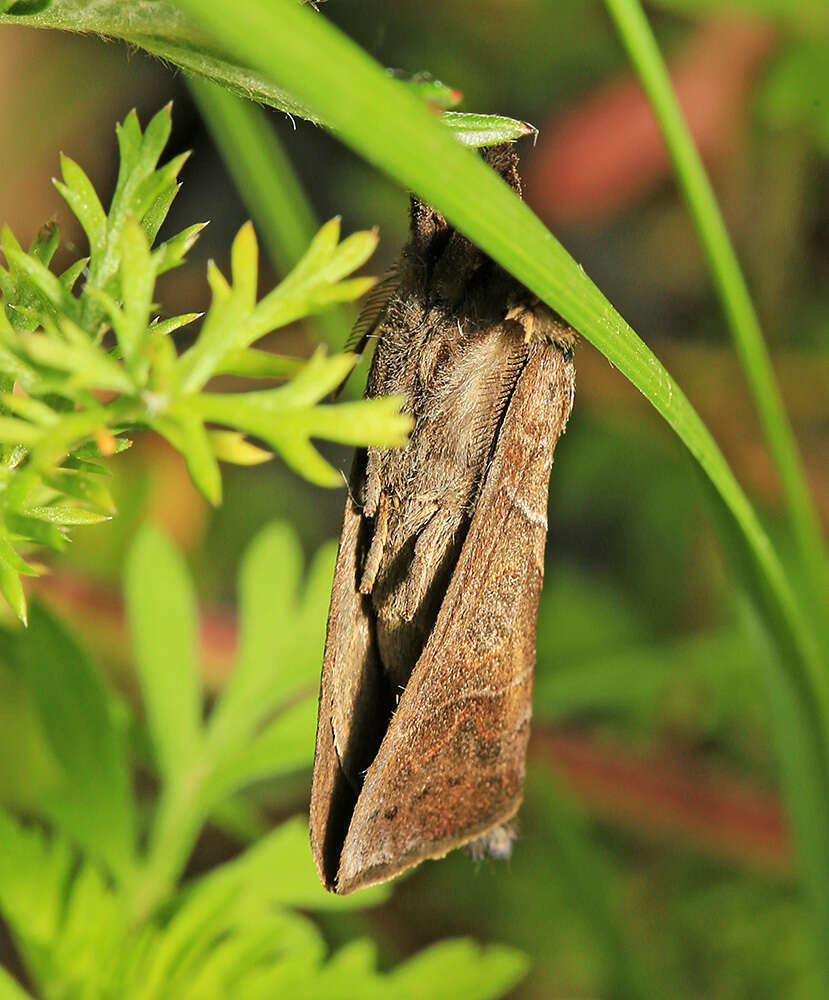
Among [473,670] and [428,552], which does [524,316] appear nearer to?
[428,552]

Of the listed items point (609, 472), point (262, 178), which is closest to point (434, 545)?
point (262, 178)

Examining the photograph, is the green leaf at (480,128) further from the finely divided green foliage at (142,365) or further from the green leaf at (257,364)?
the green leaf at (257,364)

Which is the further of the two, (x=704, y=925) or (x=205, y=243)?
(x=205, y=243)

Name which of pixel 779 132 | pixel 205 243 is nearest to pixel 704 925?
pixel 779 132

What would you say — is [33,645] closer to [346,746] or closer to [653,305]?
[346,746]

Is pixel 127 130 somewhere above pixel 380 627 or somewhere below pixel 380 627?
above

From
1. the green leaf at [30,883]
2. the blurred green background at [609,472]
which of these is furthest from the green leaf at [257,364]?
the blurred green background at [609,472]
